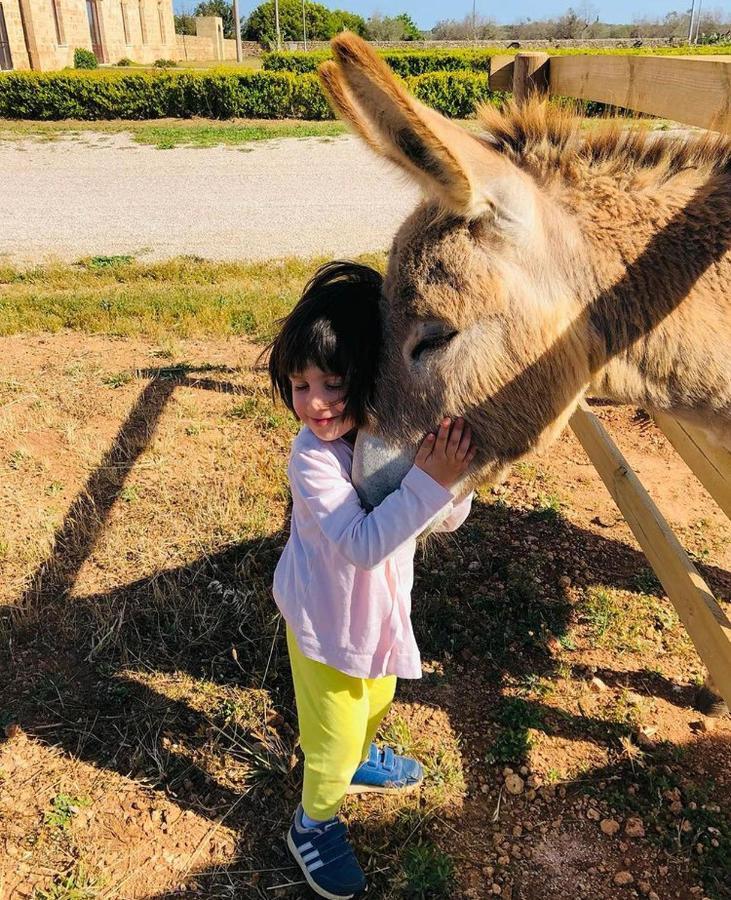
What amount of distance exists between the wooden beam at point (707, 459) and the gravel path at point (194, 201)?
5939mm

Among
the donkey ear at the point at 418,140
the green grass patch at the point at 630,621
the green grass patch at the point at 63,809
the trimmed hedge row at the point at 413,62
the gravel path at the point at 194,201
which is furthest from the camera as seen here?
the trimmed hedge row at the point at 413,62

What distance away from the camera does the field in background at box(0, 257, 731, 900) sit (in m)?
2.58

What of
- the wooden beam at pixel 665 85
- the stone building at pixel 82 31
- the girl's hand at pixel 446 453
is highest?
the stone building at pixel 82 31

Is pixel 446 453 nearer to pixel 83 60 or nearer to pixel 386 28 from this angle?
pixel 83 60

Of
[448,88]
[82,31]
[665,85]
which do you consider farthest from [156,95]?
[665,85]

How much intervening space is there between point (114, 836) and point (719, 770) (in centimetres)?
251

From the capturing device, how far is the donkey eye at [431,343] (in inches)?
77.7

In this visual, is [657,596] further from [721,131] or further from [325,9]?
[325,9]

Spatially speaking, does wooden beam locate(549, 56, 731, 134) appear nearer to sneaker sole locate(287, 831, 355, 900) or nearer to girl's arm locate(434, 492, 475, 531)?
girl's arm locate(434, 492, 475, 531)

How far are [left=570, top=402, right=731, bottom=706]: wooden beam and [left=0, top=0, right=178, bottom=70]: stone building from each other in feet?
153

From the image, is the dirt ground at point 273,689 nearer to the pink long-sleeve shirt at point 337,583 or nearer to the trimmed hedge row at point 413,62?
the pink long-sleeve shirt at point 337,583

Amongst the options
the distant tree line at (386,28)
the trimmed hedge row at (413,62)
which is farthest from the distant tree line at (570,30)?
the trimmed hedge row at (413,62)

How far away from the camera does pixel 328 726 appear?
7.64ft

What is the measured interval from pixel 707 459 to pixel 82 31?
53504mm
